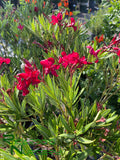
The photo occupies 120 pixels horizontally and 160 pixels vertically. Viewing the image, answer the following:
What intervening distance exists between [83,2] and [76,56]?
411 inches

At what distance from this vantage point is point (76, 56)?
26.8 inches

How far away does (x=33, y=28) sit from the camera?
133 centimetres

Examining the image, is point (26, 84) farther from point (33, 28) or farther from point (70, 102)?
point (33, 28)

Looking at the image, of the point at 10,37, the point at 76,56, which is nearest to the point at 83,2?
the point at 10,37

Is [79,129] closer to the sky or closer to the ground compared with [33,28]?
closer to the ground

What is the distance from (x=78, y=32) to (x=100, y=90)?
2.04ft

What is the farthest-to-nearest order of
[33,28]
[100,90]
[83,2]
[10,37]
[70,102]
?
1. [83,2]
2. [10,37]
3. [100,90]
4. [33,28]
5. [70,102]

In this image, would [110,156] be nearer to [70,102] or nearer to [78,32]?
[70,102]

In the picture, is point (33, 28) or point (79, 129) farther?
point (33, 28)

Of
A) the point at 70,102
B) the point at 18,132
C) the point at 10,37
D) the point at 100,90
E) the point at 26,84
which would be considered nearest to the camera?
the point at 26,84

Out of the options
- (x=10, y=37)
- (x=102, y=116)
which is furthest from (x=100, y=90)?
(x=10, y=37)

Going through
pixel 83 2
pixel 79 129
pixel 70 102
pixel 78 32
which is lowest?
pixel 79 129

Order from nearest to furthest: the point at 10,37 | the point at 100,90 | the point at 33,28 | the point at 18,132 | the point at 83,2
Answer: the point at 18,132, the point at 33,28, the point at 100,90, the point at 10,37, the point at 83,2

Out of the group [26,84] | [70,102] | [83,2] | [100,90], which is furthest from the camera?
[83,2]
